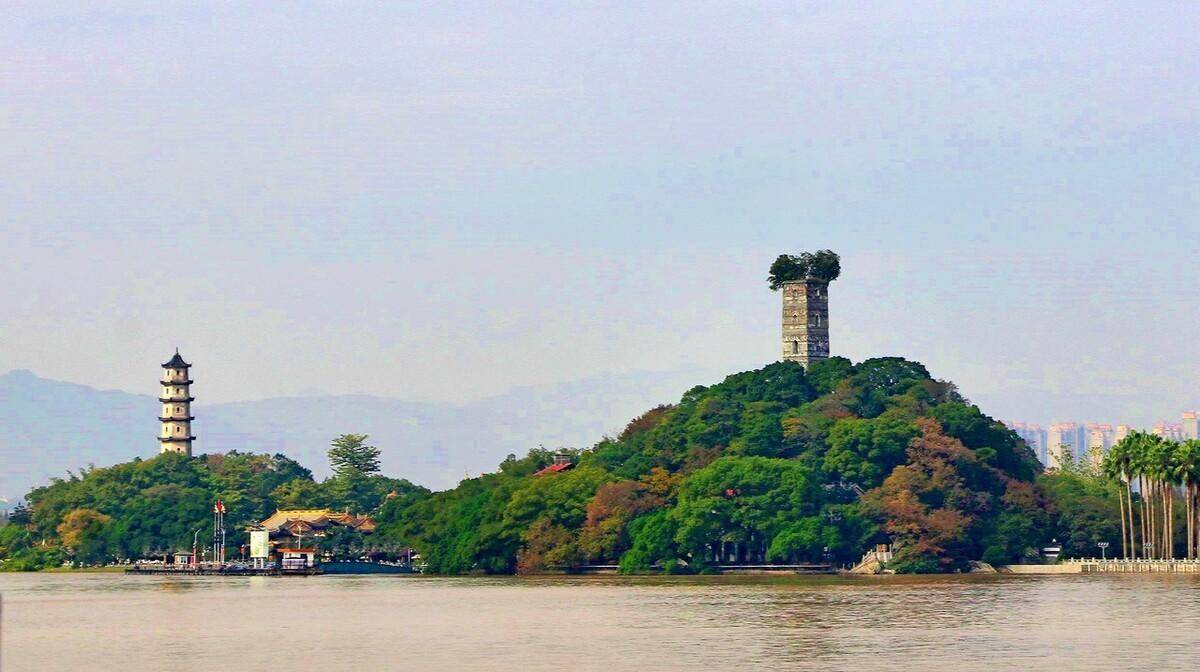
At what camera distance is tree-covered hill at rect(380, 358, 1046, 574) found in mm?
152500

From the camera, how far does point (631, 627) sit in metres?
83.3

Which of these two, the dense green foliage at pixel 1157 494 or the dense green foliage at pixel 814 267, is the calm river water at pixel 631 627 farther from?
the dense green foliage at pixel 814 267

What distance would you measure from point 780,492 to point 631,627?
71581 millimetres

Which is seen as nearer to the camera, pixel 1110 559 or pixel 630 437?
pixel 1110 559

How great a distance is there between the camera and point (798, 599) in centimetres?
10769

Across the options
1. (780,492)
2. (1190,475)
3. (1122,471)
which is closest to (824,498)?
(780,492)

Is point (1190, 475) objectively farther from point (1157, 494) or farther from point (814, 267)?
point (814, 267)

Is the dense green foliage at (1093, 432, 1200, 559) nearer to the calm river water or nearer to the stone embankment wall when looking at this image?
the stone embankment wall

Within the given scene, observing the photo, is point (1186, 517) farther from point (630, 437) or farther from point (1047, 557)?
point (630, 437)

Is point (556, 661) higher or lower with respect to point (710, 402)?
lower

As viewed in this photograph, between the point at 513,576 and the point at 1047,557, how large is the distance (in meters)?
40.4

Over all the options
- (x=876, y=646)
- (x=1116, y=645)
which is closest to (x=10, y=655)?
(x=876, y=646)

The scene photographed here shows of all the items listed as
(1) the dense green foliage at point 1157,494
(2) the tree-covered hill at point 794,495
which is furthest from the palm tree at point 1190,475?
(2) the tree-covered hill at point 794,495

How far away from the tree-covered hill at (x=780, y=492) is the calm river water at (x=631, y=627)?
18.9 m
